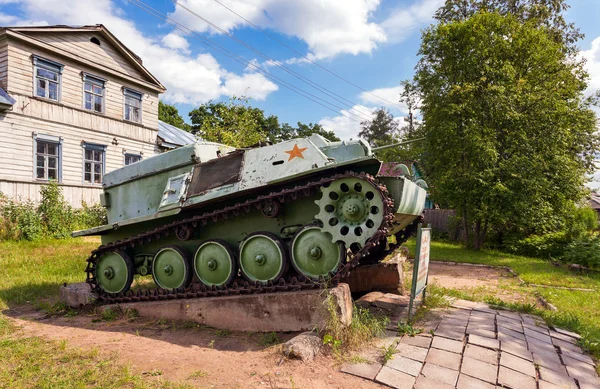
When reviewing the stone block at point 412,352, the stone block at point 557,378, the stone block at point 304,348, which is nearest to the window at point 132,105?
the stone block at point 304,348

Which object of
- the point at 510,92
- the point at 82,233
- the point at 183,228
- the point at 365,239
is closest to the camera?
the point at 365,239

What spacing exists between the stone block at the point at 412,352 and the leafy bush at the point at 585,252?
11.7 meters

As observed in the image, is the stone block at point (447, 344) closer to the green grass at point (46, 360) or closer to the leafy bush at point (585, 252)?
the green grass at point (46, 360)

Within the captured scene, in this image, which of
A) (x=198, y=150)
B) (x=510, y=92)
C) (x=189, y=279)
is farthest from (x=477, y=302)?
(x=510, y=92)

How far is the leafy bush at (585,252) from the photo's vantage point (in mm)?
13276

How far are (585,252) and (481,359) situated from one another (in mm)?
12170

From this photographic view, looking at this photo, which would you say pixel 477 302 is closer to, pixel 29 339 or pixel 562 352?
pixel 562 352

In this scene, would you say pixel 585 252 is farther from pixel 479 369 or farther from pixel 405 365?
pixel 405 365

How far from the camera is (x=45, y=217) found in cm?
1435

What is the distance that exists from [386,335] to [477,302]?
3116 mm

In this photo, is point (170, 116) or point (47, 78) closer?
point (47, 78)

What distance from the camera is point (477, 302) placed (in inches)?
290

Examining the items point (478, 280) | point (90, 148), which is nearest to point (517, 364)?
point (478, 280)

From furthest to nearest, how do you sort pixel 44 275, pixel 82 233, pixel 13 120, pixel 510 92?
pixel 510 92 < pixel 13 120 < pixel 44 275 < pixel 82 233
